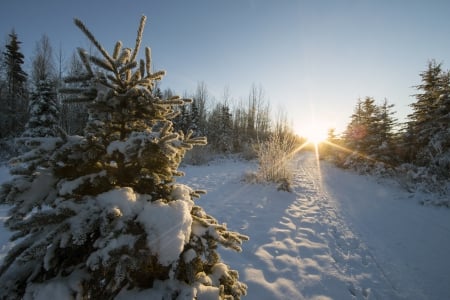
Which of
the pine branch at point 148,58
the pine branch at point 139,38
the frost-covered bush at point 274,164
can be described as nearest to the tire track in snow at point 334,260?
the frost-covered bush at point 274,164

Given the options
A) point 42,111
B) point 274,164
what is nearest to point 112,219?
point 274,164

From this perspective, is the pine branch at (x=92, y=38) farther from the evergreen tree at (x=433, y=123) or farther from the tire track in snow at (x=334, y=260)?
the evergreen tree at (x=433, y=123)

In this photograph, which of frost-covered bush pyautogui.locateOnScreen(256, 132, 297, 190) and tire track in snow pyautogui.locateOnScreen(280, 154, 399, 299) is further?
frost-covered bush pyautogui.locateOnScreen(256, 132, 297, 190)

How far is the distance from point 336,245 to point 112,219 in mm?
3672

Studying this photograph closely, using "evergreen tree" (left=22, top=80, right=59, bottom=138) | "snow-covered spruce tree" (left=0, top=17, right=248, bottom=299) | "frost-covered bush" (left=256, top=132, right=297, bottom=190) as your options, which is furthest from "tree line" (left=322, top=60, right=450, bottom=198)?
"evergreen tree" (left=22, top=80, right=59, bottom=138)

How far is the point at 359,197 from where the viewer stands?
6.51 metres

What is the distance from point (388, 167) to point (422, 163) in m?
1.24

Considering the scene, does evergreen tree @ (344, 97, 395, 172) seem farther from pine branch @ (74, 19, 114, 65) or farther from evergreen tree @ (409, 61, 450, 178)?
pine branch @ (74, 19, 114, 65)

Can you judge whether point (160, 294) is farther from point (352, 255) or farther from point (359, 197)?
point (359, 197)

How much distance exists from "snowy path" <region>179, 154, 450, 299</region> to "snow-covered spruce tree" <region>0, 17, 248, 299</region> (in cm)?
159

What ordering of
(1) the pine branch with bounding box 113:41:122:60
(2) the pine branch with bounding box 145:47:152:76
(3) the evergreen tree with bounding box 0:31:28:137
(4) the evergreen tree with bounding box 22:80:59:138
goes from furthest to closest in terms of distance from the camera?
1. (3) the evergreen tree with bounding box 0:31:28:137
2. (4) the evergreen tree with bounding box 22:80:59:138
3. (2) the pine branch with bounding box 145:47:152:76
4. (1) the pine branch with bounding box 113:41:122:60

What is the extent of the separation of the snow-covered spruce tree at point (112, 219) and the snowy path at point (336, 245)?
1592 millimetres

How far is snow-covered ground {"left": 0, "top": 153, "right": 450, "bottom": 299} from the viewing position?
2.47m

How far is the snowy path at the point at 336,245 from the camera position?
2.47 metres
